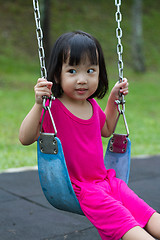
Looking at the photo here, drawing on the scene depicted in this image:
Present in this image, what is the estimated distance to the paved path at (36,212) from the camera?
2840 mm

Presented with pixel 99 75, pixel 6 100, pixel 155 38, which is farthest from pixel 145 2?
pixel 99 75

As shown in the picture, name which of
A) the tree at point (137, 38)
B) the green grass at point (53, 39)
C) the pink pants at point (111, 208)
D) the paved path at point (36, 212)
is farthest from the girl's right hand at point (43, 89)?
the tree at point (137, 38)

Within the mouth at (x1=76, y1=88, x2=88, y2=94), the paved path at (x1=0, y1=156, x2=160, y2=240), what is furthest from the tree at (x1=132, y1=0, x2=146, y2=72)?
the mouth at (x1=76, y1=88, x2=88, y2=94)

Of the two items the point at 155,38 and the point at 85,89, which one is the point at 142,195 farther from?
the point at 155,38

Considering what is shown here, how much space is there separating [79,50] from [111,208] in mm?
869

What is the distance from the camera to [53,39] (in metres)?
18.7

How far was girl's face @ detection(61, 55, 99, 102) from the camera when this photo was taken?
2268 millimetres

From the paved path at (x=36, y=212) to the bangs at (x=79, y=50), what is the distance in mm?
1229

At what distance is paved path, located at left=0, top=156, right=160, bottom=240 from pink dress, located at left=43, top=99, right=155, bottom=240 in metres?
0.65

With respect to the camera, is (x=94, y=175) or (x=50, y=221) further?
(x=50, y=221)

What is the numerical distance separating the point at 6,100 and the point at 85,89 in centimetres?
852

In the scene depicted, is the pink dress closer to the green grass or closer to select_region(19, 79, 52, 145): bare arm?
select_region(19, 79, 52, 145): bare arm

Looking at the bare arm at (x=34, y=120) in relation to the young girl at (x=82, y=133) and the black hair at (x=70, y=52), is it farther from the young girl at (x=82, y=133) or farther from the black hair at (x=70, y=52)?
the black hair at (x=70, y=52)

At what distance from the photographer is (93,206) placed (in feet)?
7.07
